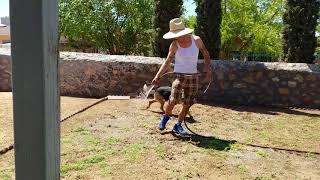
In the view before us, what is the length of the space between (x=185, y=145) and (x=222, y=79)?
145 inches

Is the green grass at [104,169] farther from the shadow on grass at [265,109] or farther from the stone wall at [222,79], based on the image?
the stone wall at [222,79]

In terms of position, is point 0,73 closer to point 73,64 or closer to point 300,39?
point 73,64

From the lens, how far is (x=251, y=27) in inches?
766

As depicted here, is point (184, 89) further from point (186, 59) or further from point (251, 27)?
point (251, 27)

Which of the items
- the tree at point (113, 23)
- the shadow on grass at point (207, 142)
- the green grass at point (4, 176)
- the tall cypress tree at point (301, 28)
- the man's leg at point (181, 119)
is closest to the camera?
the green grass at point (4, 176)

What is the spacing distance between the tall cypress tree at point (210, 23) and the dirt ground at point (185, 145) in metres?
2.34

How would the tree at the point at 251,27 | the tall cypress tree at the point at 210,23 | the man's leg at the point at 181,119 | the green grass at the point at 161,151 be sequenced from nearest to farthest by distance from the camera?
the green grass at the point at 161,151, the man's leg at the point at 181,119, the tall cypress tree at the point at 210,23, the tree at the point at 251,27

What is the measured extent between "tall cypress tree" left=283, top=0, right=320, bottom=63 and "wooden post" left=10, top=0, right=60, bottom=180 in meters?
8.26

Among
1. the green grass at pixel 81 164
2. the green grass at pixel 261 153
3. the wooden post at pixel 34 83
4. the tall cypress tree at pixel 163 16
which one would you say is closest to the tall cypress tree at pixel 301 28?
the tall cypress tree at pixel 163 16

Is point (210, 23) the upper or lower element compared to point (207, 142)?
upper

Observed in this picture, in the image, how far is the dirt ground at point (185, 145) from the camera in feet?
14.2

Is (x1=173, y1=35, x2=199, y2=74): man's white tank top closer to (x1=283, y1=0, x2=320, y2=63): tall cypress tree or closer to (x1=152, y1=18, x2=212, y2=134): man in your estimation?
(x1=152, y1=18, x2=212, y2=134): man

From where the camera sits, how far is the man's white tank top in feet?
18.5

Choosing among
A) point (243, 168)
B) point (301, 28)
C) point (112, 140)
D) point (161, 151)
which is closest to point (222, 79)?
point (301, 28)
